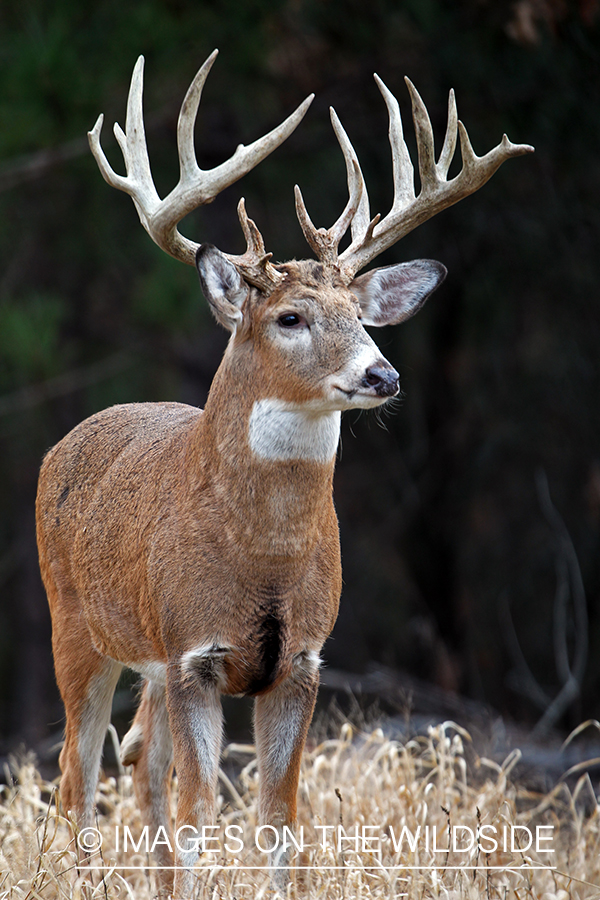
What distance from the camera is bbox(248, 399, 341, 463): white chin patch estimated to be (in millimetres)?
4105

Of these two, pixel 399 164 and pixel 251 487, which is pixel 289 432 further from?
pixel 399 164

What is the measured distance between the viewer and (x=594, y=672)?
11.3 meters

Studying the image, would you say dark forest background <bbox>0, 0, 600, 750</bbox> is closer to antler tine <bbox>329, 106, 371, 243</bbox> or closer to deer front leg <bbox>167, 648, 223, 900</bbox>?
antler tine <bbox>329, 106, 371, 243</bbox>

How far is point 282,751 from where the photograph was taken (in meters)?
4.33

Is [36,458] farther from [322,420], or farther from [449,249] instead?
[322,420]

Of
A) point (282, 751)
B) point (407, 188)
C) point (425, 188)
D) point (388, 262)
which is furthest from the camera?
point (388, 262)

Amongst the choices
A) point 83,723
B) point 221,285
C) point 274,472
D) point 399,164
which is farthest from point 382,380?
point 83,723

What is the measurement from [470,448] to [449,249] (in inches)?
77.5

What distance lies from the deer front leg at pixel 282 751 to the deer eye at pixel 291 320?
1248mm

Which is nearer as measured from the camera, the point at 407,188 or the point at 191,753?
the point at 191,753

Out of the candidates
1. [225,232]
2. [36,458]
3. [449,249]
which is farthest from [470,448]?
[36,458]

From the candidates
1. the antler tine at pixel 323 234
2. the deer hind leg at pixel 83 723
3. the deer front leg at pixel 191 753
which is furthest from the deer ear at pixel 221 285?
the deer hind leg at pixel 83 723

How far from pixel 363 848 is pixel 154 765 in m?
1.00

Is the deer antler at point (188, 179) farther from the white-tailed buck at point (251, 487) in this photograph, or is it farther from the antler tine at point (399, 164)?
the antler tine at point (399, 164)
